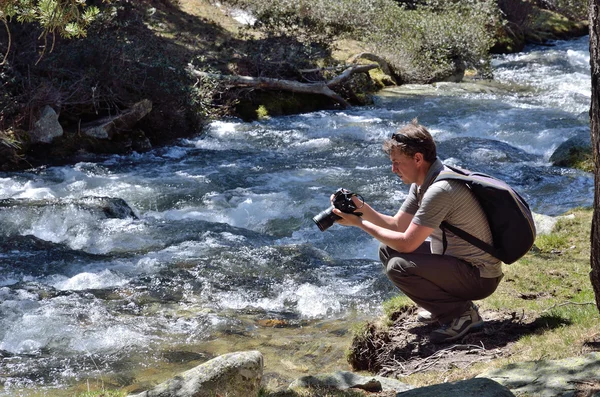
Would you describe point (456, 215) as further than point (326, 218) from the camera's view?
No

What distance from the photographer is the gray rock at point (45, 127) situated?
13.1 metres

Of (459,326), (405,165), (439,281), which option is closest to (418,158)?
(405,165)

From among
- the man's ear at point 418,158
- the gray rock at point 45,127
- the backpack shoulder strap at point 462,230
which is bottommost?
the gray rock at point 45,127

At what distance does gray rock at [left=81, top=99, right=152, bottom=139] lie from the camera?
13.9 m

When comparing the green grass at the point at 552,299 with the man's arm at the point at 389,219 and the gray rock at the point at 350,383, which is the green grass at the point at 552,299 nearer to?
the gray rock at the point at 350,383

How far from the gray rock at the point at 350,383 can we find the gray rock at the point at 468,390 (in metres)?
0.57

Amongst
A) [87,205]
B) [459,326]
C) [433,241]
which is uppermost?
[433,241]

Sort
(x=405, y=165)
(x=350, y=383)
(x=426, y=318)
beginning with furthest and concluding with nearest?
(x=426, y=318)
(x=405, y=165)
(x=350, y=383)

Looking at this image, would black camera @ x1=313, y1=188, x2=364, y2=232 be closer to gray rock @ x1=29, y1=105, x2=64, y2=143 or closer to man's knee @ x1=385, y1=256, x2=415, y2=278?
man's knee @ x1=385, y1=256, x2=415, y2=278

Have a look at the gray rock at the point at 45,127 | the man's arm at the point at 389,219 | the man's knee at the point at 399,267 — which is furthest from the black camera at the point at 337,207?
the gray rock at the point at 45,127

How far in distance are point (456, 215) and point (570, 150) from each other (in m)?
8.54

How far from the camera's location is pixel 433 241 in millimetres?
5340

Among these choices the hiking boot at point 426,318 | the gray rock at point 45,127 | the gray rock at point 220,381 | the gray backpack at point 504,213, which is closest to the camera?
the gray rock at point 220,381

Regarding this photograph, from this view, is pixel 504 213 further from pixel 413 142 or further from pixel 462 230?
pixel 413 142
